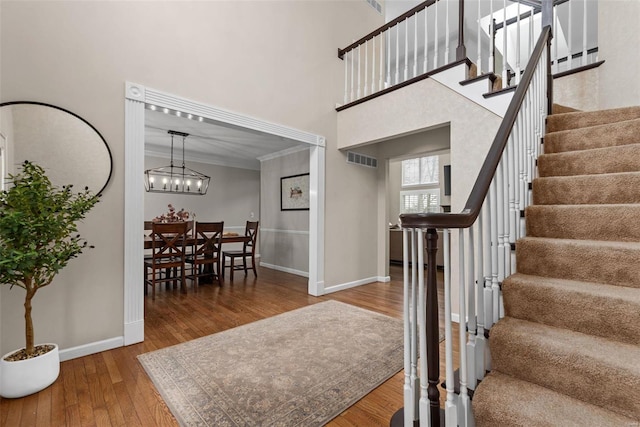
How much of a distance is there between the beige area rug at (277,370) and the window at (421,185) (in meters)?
5.21

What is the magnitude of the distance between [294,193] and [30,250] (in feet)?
13.4

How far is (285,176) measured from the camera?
5754 millimetres

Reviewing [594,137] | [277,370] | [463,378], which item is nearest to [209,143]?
[277,370]

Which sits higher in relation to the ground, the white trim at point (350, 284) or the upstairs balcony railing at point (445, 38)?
the upstairs balcony railing at point (445, 38)

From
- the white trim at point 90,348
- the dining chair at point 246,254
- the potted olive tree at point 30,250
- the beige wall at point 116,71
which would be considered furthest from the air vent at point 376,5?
the white trim at point 90,348

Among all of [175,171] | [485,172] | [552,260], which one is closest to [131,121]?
[485,172]

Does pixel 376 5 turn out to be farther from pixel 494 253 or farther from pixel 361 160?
pixel 494 253

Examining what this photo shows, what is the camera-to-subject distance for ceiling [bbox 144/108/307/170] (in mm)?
4547

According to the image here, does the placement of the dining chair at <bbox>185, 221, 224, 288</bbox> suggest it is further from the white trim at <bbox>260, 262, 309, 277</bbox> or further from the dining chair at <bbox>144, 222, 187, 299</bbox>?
the white trim at <bbox>260, 262, 309, 277</bbox>

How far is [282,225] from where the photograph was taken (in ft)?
19.2

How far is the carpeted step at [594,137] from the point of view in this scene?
1.93 metres

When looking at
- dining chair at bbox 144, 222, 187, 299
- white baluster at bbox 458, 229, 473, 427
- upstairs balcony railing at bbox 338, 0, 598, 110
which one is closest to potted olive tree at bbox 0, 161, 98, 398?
dining chair at bbox 144, 222, 187, 299

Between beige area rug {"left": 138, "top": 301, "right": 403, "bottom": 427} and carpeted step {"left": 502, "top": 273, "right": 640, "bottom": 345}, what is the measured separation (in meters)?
1.02

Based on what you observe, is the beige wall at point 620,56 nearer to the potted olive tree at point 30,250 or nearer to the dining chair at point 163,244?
the potted olive tree at point 30,250
